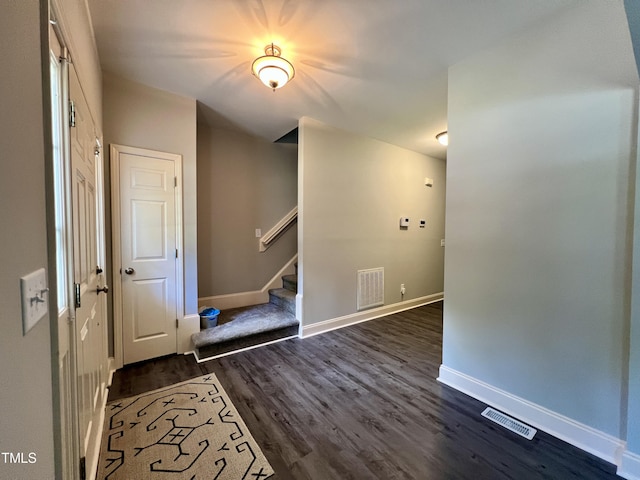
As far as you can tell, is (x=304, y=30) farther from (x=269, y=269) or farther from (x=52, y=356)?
(x=269, y=269)

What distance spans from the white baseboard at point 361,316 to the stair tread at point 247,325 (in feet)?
0.72

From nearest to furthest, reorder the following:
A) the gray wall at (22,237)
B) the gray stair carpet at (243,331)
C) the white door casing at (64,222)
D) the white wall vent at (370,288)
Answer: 1. the gray wall at (22,237)
2. the white door casing at (64,222)
3. the gray stair carpet at (243,331)
4. the white wall vent at (370,288)

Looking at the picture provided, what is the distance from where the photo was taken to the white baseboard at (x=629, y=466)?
1.38 m

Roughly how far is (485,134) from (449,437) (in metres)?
2.12

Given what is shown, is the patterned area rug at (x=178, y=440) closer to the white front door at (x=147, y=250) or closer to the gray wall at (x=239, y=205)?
the white front door at (x=147, y=250)

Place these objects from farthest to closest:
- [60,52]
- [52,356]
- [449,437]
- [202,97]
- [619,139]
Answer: [202,97] < [449,437] < [619,139] < [60,52] < [52,356]

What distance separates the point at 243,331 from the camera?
9.42 feet

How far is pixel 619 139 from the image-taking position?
1468 millimetres

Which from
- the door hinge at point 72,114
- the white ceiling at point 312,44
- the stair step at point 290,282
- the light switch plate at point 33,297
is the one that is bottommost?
the stair step at point 290,282

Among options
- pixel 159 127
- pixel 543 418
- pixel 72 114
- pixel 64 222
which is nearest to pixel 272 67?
pixel 72 114

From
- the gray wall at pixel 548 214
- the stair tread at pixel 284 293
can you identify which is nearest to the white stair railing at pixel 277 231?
the stair tread at pixel 284 293

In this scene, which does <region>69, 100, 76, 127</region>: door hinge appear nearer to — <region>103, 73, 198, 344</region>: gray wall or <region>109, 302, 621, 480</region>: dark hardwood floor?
<region>103, 73, 198, 344</region>: gray wall

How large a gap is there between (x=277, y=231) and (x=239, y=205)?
2.26ft

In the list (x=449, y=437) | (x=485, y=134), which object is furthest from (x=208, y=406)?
(x=485, y=134)
